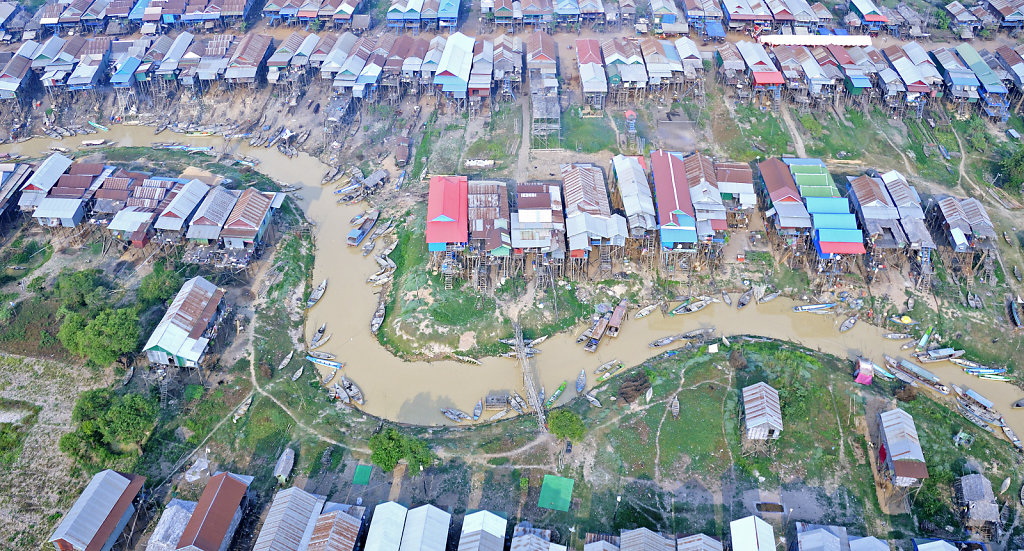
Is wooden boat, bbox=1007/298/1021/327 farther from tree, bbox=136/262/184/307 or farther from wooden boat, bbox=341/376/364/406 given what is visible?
tree, bbox=136/262/184/307

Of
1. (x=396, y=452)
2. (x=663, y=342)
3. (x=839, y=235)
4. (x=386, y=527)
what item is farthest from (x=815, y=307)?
(x=386, y=527)

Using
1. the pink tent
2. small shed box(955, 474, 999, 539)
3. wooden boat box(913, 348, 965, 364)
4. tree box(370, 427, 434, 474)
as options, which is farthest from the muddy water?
small shed box(955, 474, 999, 539)

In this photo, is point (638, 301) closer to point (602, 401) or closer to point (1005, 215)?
point (602, 401)

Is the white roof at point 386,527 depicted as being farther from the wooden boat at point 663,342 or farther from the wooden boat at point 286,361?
the wooden boat at point 663,342

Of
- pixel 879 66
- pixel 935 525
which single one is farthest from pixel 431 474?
pixel 879 66

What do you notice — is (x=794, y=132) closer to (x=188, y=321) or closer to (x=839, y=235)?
(x=839, y=235)

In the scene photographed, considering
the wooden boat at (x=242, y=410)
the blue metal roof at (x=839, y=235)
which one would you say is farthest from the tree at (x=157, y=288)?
the blue metal roof at (x=839, y=235)
